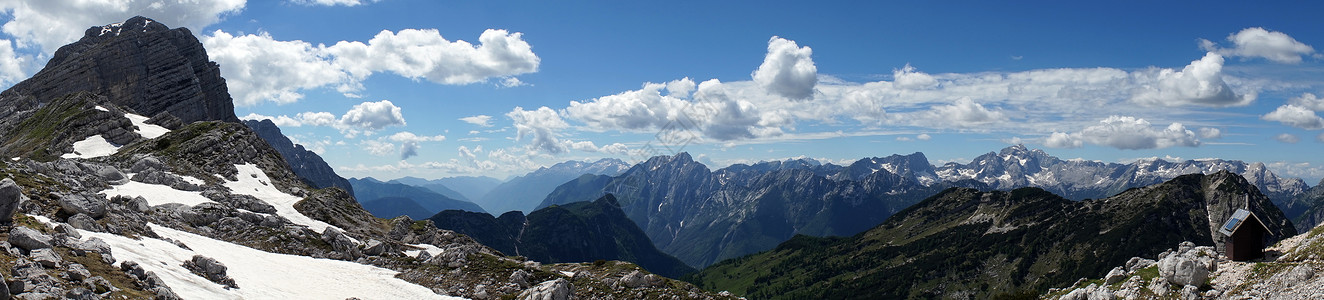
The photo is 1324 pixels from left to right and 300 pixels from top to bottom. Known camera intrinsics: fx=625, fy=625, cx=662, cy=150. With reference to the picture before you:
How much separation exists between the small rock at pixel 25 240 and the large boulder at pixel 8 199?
5.73m

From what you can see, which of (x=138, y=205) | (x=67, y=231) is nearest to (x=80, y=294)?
(x=67, y=231)

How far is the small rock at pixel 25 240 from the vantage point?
32.6 m

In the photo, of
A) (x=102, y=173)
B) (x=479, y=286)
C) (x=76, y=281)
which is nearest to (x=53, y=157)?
(x=102, y=173)

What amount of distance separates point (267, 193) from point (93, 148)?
5428 cm

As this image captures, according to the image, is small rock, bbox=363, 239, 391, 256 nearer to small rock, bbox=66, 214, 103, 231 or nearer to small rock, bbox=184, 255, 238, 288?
small rock, bbox=66, 214, 103, 231

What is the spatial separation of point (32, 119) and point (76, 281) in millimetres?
213788

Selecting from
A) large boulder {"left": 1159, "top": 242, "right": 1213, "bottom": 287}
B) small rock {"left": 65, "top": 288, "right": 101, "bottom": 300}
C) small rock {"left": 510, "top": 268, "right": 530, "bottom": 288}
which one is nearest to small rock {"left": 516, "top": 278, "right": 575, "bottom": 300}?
small rock {"left": 510, "top": 268, "right": 530, "bottom": 288}

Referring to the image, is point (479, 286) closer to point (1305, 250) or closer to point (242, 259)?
point (242, 259)

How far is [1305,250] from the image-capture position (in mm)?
35094

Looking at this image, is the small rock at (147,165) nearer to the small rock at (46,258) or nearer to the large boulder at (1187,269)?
the small rock at (46,258)

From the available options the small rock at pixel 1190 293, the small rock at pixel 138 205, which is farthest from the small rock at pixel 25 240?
the small rock at pixel 1190 293

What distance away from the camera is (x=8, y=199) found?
123ft

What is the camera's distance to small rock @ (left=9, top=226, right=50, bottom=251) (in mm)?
32594

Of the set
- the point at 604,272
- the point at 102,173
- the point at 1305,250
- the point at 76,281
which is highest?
the point at 102,173
